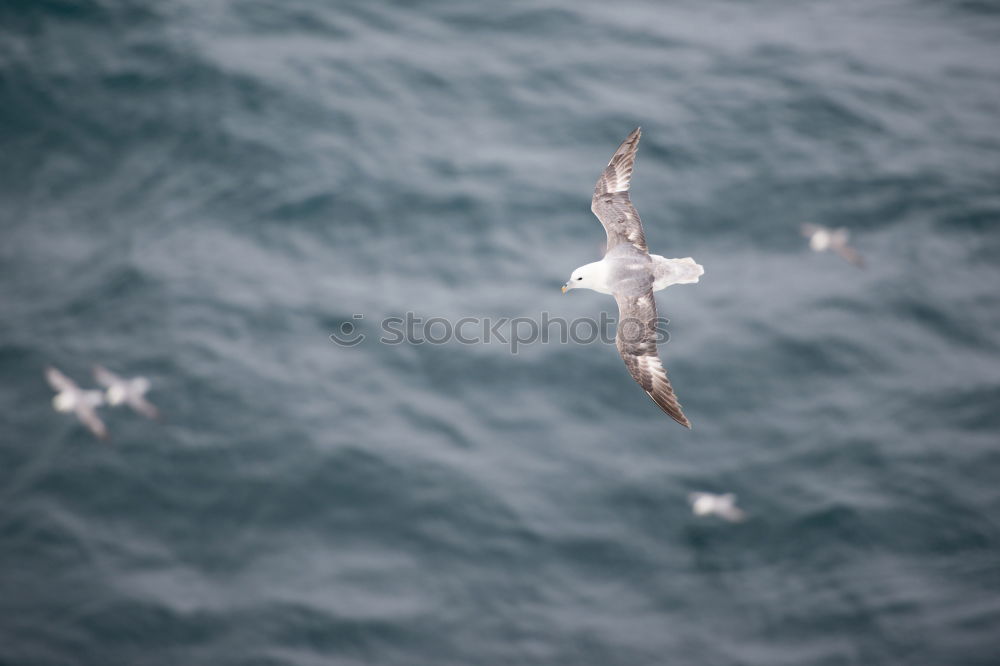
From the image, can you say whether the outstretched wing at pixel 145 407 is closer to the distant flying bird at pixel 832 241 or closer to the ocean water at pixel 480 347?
the ocean water at pixel 480 347

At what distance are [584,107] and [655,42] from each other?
12.6 ft

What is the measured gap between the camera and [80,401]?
19453 millimetres

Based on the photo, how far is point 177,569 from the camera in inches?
755

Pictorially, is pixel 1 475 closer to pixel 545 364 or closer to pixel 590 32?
pixel 545 364

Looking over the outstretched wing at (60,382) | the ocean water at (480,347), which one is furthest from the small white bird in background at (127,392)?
the outstretched wing at (60,382)

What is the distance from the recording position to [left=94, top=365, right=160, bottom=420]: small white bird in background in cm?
1984


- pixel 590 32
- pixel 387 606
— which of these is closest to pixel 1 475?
pixel 387 606

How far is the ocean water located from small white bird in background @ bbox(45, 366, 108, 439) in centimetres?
48

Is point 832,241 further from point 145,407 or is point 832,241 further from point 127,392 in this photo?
point 127,392

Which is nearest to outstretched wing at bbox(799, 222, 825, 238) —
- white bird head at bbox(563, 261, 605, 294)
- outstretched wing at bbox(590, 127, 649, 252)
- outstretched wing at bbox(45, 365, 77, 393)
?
outstretched wing at bbox(590, 127, 649, 252)

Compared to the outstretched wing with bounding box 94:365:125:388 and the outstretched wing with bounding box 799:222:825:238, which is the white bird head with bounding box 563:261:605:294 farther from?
the outstretched wing with bounding box 799:222:825:238

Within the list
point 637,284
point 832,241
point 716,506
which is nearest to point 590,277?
point 637,284

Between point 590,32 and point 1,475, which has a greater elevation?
point 590,32

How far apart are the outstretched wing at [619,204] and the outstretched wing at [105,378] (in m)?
11.8
